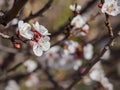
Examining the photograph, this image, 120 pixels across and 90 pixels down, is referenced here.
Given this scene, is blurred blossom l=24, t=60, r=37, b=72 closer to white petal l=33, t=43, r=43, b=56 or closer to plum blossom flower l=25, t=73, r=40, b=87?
plum blossom flower l=25, t=73, r=40, b=87

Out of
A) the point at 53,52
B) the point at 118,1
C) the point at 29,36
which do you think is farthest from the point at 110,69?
the point at 29,36

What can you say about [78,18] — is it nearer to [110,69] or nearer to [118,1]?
[118,1]

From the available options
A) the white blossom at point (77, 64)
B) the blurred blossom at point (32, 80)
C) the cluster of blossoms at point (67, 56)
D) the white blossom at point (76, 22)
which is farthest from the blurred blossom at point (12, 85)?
the white blossom at point (76, 22)

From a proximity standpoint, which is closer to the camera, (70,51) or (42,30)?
(42,30)

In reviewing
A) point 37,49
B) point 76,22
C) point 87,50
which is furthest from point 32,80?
point 37,49

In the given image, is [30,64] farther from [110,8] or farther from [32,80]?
[110,8]

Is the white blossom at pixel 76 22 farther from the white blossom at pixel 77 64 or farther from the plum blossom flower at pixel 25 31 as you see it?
the white blossom at pixel 77 64
